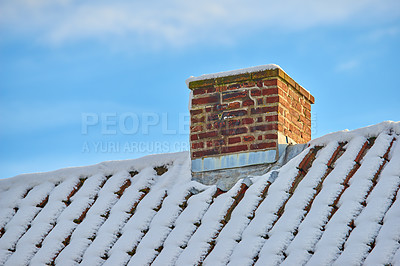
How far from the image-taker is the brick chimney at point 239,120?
6.80 metres

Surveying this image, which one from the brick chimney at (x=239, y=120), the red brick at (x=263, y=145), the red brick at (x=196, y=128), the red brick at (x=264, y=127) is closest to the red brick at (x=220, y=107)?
the brick chimney at (x=239, y=120)

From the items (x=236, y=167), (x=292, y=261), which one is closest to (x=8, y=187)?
(x=236, y=167)

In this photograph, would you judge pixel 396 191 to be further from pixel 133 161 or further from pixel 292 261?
pixel 133 161

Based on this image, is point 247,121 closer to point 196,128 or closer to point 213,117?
point 213,117

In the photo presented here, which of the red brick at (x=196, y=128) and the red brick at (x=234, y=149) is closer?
the red brick at (x=234, y=149)

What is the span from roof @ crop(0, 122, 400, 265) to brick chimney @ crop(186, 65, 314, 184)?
29 cm

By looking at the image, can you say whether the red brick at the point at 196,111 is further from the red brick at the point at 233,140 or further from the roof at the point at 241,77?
the red brick at the point at 233,140

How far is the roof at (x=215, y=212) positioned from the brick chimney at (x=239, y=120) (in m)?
0.29

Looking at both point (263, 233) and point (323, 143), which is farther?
point (323, 143)

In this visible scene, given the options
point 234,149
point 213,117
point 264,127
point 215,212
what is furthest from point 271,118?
point 215,212

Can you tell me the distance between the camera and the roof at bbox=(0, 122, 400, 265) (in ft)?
16.5

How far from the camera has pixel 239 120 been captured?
22.8 feet

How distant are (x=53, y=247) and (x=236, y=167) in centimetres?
187

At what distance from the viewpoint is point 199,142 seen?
7055 mm
